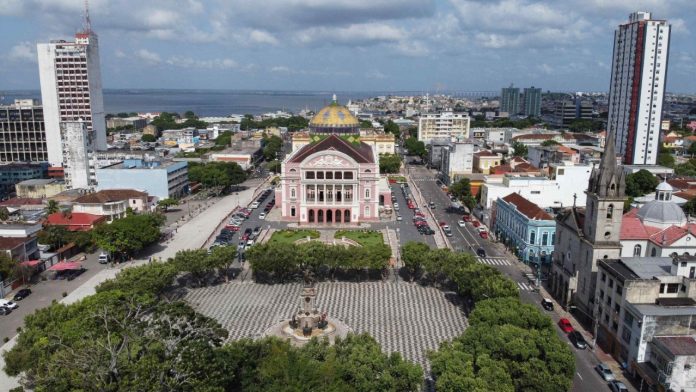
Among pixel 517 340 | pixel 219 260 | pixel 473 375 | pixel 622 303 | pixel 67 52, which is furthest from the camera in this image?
pixel 67 52

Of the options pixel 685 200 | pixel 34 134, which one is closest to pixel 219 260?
pixel 685 200

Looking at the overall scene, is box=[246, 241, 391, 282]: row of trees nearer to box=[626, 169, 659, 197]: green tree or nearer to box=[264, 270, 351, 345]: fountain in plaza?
box=[264, 270, 351, 345]: fountain in plaza

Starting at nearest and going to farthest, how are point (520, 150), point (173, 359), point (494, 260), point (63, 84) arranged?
point (173, 359), point (494, 260), point (63, 84), point (520, 150)

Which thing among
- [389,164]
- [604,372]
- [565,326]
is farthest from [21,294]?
[389,164]

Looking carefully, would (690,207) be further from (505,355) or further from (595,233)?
(505,355)

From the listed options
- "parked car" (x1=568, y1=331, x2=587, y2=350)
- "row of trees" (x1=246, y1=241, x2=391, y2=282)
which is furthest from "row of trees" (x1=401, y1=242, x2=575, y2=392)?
"row of trees" (x1=246, y1=241, x2=391, y2=282)

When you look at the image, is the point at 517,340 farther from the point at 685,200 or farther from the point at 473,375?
A: the point at 685,200

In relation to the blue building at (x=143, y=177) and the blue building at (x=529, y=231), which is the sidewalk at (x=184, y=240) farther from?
the blue building at (x=529, y=231)

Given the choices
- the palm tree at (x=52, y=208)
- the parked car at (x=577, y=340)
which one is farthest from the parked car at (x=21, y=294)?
the parked car at (x=577, y=340)
